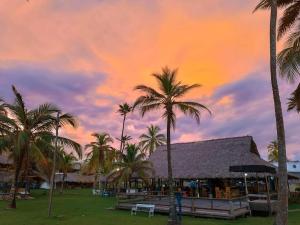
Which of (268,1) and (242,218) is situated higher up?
(268,1)

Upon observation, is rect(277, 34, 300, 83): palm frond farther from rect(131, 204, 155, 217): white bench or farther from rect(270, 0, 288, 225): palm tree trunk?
rect(131, 204, 155, 217): white bench

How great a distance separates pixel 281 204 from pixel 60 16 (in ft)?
38.6

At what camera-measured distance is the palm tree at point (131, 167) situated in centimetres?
4131

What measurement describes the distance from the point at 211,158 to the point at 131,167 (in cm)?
1113

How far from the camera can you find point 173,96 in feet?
64.0

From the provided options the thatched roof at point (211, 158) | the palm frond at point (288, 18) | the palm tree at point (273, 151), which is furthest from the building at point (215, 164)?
the palm tree at point (273, 151)

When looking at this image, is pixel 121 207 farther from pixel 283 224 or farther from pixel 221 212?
pixel 283 224

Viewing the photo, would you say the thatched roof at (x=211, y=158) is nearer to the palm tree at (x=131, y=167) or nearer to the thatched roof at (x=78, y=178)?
the palm tree at (x=131, y=167)

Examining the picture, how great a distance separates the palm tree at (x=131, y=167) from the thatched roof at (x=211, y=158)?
1306 mm

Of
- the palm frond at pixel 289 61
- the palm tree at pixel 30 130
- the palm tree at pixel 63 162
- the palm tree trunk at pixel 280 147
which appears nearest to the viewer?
the palm tree trunk at pixel 280 147

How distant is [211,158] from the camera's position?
35.9 m

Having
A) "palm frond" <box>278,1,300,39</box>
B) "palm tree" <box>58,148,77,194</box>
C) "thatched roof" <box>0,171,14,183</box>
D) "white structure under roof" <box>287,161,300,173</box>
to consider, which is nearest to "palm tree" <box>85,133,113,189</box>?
"palm tree" <box>58,148,77,194</box>

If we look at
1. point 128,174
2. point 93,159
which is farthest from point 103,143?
point 128,174

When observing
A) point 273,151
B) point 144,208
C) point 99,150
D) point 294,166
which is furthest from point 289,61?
point 273,151
